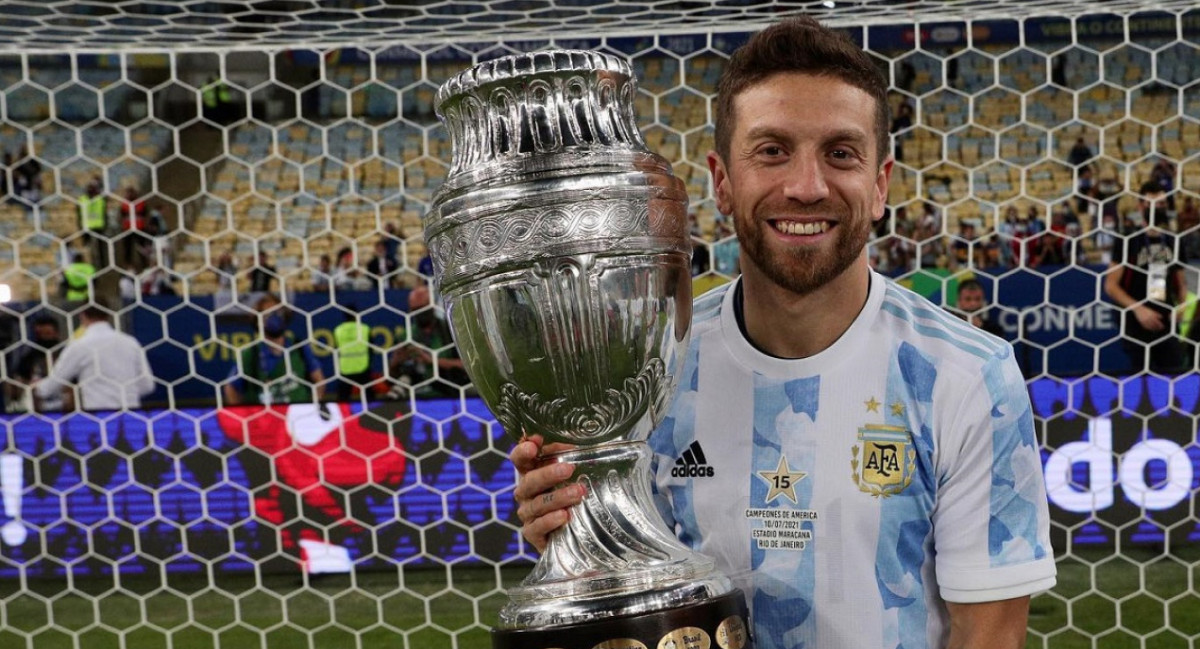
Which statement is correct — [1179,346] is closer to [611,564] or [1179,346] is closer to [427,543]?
[427,543]

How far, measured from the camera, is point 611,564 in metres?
1.08

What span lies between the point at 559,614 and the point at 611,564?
7cm

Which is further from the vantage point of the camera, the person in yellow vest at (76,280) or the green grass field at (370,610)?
the person in yellow vest at (76,280)

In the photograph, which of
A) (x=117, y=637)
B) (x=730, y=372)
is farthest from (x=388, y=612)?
(x=730, y=372)

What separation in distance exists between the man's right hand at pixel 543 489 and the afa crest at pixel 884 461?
11.4 inches

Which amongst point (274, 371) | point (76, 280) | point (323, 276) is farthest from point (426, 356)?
point (76, 280)

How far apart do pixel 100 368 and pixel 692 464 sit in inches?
114

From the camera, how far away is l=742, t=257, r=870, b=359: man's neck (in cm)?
119

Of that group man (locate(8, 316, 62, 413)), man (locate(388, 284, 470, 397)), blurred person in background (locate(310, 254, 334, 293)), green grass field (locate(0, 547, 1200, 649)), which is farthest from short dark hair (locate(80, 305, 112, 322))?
man (locate(388, 284, 470, 397))

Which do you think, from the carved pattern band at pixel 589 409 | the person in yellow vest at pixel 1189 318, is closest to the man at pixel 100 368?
the carved pattern band at pixel 589 409

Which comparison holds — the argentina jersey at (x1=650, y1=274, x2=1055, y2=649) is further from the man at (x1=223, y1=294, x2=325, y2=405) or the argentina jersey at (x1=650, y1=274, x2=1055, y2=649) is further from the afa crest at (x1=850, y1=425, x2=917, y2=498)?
the man at (x1=223, y1=294, x2=325, y2=405)

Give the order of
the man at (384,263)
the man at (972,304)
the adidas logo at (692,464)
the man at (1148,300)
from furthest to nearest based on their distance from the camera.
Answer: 1. the man at (384,263)
2. the man at (972,304)
3. the man at (1148,300)
4. the adidas logo at (692,464)

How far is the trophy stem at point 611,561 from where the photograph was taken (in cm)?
104

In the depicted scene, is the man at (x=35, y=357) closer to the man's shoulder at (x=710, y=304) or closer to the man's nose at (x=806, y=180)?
the man's shoulder at (x=710, y=304)
